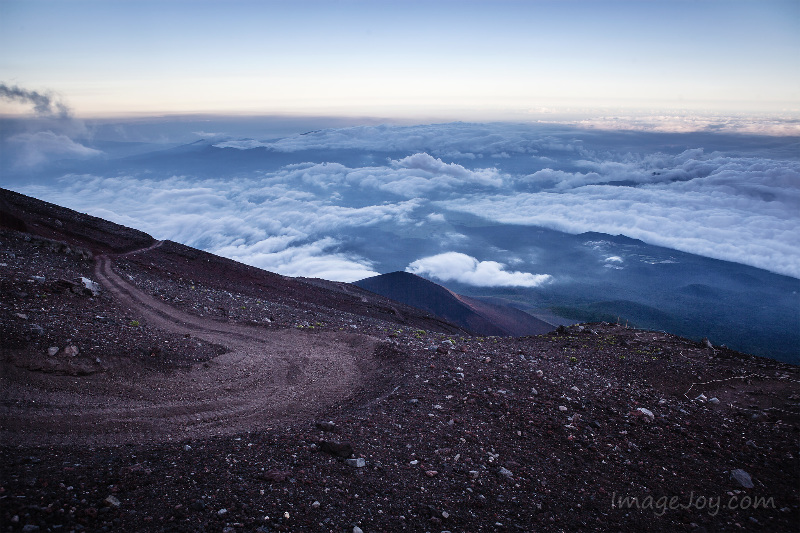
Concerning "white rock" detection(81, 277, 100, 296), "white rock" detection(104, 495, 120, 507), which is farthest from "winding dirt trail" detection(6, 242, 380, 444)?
"white rock" detection(104, 495, 120, 507)

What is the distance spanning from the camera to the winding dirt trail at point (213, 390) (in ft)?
25.7

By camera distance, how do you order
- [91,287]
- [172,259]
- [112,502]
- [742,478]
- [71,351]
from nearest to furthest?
1. [112,502]
2. [742,478]
3. [71,351]
4. [91,287]
5. [172,259]

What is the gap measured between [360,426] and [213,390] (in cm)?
423

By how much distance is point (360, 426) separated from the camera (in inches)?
315

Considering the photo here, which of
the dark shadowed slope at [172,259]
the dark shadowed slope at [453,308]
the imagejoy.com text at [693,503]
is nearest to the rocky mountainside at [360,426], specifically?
the imagejoy.com text at [693,503]

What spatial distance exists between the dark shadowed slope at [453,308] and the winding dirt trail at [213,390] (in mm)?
43061

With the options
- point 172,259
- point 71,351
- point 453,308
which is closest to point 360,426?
point 71,351

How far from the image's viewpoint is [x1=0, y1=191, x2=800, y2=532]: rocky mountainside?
5.66 m

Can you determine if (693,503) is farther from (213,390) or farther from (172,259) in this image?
(172,259)

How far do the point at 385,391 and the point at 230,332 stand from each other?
690cm

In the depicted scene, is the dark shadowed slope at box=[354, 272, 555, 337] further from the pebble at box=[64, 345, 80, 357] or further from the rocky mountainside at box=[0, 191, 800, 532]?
the pebble at box=[64, 345, 80, 357]

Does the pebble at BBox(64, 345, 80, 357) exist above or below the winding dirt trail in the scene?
above

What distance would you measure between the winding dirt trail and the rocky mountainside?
5cm

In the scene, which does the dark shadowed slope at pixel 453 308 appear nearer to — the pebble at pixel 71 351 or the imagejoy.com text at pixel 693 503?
the pebble at pixel 71 351
